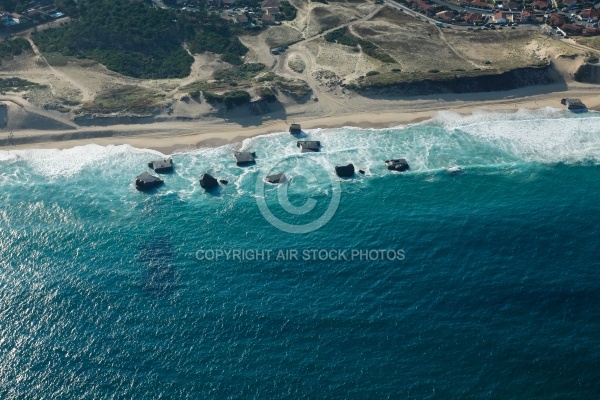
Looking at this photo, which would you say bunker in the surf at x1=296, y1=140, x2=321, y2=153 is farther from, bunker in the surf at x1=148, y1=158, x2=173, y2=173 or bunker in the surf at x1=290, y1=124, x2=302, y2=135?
bunker in the surf at x1=148, y1=158, x2=173, y2=173

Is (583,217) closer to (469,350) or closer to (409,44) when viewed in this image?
(469,350)

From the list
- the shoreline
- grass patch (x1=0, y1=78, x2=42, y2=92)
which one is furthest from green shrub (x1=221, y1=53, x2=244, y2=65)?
grass patch (x1=0, y1=78, x2=42, y2=92)

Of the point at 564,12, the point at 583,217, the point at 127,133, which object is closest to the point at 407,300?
the point at 583,217

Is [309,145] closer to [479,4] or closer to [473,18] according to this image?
[473,18]

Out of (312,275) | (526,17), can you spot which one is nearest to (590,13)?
(526,17)

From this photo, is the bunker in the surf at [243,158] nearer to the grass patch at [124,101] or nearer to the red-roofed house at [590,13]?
the grass patch at [124,101]
